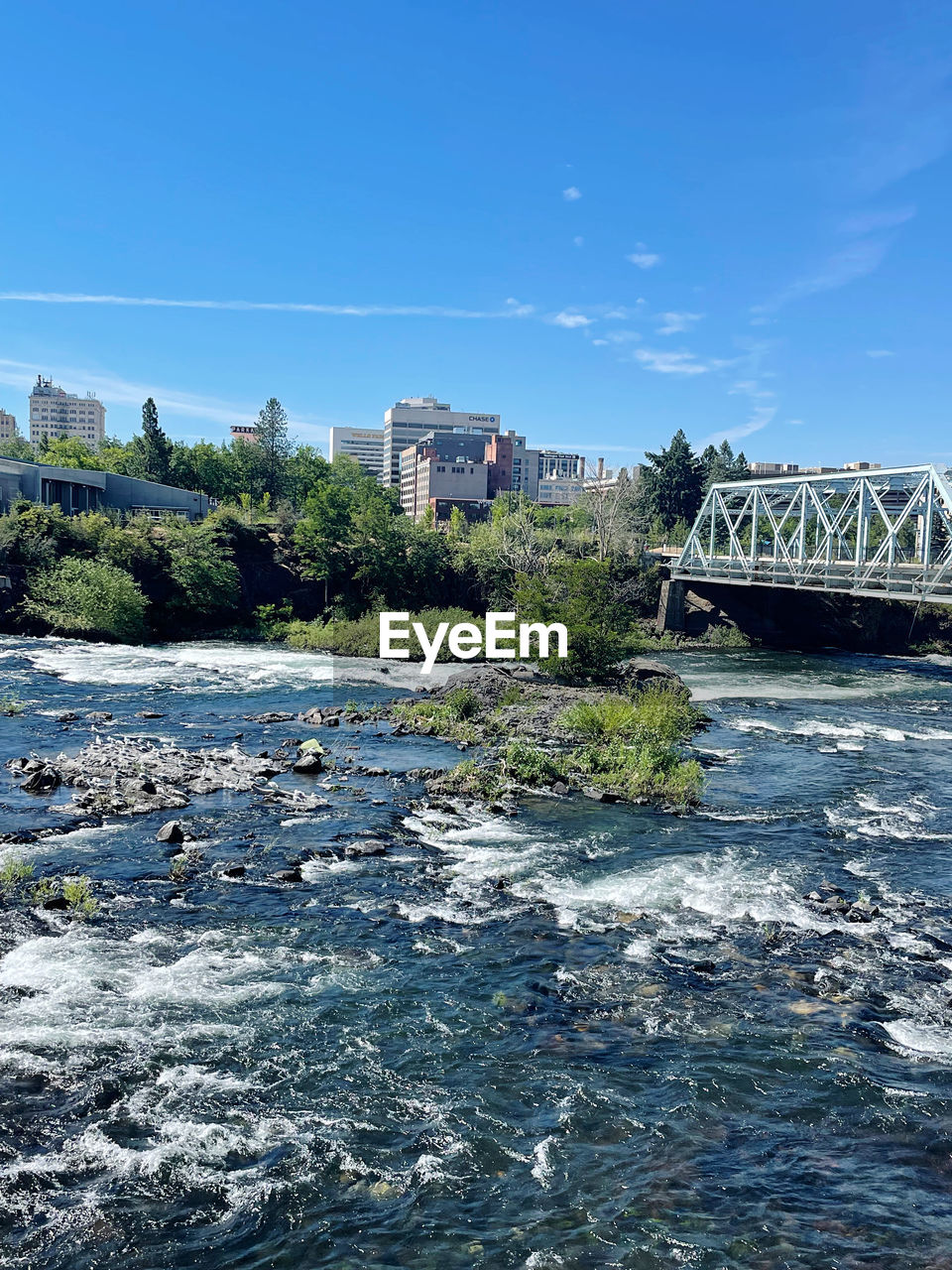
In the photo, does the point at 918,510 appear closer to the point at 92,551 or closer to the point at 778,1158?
the point at 778,1158

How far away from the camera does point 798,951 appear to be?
15469mm

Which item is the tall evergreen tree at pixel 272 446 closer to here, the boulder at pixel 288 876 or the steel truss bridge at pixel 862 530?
the steel truss bridge at pixel 862 530

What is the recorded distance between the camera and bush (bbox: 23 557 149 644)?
52.1 meters

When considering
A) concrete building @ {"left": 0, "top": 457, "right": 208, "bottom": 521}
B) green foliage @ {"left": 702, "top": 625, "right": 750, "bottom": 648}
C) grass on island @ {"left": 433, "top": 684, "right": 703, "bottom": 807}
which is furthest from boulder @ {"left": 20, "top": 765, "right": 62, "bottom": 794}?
green foliage @ {"left": 702, "top": 625, "right": 750, "bottom": 648}

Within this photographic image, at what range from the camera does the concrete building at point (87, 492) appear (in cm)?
6456

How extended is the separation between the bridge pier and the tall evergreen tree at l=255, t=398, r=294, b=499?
59.0m

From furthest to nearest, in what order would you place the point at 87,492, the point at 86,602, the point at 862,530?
the point at 87,492 → the point at 86,602 → the point at 862,530

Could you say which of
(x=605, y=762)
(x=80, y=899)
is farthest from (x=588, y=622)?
(x=80, y=899)

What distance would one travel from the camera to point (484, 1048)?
12336 mm

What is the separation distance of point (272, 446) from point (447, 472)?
61640mm

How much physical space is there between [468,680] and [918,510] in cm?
2737

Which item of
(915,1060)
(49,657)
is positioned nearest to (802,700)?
(915,1060)

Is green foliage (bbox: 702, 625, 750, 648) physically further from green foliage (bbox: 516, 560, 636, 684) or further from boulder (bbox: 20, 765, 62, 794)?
boulder (bbox: 20, 765, 62, 794)

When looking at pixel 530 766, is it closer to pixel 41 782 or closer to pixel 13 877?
pixel 41 782
